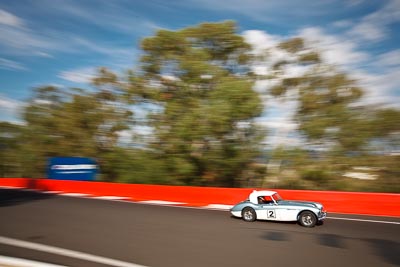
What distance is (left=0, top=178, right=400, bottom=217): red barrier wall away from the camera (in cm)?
1146

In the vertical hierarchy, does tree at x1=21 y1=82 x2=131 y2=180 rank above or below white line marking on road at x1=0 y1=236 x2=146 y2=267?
above

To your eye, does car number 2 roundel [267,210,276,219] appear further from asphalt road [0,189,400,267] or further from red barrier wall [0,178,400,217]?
red barrier wall [0,178,400,217]

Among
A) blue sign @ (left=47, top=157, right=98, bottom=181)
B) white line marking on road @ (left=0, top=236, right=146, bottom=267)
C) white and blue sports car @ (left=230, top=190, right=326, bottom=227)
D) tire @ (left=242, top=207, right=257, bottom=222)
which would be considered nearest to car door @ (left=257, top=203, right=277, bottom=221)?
white and blue sports car @ (left=230, top=190, right=326, bottom=227)

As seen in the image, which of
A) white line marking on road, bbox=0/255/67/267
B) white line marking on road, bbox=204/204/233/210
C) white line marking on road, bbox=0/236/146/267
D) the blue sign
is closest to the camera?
white line marking on road, bbox=0/255/67/267

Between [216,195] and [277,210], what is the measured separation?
4774mm

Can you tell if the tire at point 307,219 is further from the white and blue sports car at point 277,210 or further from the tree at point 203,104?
the tree at point 203,104

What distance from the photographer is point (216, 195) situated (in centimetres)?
1416

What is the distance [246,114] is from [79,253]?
45.8ft

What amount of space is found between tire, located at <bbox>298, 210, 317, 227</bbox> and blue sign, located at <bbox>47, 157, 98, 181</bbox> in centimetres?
1604

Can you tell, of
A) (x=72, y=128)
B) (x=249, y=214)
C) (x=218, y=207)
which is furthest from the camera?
(x=72, y=128)

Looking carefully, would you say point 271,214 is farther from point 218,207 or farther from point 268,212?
point 218,207

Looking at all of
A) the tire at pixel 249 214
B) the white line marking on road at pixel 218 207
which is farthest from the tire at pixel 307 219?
the white line marking on road at pixel 218 207

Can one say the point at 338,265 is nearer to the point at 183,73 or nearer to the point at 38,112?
the point at 183,73

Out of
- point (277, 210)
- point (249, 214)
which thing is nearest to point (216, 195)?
point (249, 214)
